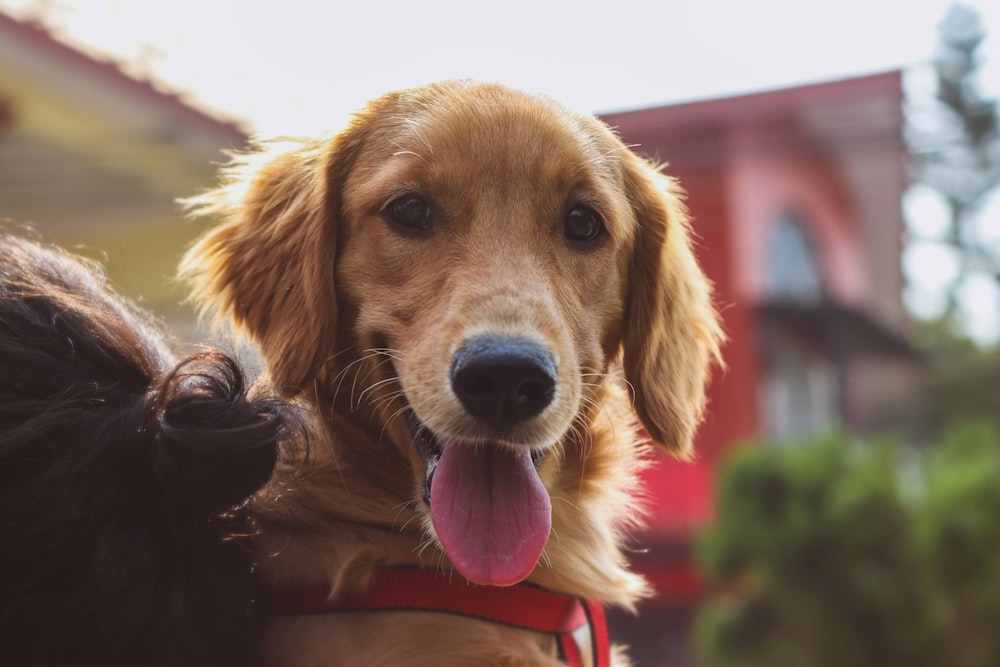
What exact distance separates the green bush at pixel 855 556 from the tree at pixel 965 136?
47.8 feet

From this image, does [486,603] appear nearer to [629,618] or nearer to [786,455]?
[786,455]

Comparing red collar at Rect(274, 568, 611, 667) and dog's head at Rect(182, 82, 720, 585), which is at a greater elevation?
dog's head at Rect(182, 82, 720, 585)

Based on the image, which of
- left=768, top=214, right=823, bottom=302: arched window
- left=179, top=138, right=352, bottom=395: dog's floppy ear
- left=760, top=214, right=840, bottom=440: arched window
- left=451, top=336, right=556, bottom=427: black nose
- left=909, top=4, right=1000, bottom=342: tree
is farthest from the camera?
left=909, top=4, right=1000, bottom=342: tree

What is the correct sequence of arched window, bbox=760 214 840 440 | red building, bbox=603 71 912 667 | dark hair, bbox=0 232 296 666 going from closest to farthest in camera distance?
1. dark hair, bbox=0 232 296 666
2. red building, bbox=603 71 912 667
3. arched window, bbox=760 214 840 440

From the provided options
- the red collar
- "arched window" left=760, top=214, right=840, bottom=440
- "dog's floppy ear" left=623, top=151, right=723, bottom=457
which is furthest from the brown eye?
"arched window" left=760, top=214, right=840, bottom=440

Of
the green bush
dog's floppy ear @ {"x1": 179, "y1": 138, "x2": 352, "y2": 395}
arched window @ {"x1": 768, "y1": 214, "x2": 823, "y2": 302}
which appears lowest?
the green bush

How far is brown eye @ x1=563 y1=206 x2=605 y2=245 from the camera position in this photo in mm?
2748

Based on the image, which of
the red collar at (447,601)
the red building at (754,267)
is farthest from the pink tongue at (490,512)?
the red building at (754,267)

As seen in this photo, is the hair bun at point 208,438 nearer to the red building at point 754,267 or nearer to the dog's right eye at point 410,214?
the dog's right eye at point 410,214

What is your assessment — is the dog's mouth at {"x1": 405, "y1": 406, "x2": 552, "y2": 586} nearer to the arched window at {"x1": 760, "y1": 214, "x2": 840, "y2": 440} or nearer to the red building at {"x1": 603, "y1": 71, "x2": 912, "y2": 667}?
the red building at {"x1": 603, "y1": 71, "x2": 912, "y2": 667}

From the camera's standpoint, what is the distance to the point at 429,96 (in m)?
2.80

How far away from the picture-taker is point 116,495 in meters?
2.07

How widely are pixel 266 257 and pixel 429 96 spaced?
578mm

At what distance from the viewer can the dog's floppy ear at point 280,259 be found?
8.51 ft
